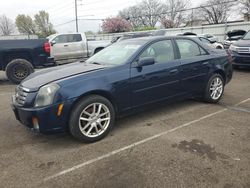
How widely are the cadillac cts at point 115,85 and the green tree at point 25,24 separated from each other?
226 feet

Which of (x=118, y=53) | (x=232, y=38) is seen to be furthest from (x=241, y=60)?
(x=118, y=53)

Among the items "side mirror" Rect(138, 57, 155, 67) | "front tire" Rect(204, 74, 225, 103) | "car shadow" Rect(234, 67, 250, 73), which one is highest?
"side mirror" Rect(138, 57, 155, 67)

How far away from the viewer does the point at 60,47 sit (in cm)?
1272

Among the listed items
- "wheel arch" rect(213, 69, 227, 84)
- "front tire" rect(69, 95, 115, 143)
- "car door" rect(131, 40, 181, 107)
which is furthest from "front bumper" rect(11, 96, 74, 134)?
"wheel arch" rect(213, 69, 227, 84)

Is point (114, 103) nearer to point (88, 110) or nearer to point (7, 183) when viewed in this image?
point (88, 110)

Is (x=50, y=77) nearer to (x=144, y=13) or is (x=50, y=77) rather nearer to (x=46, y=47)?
(x=46, y=47)

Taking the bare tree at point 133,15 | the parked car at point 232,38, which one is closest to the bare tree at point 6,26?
the bare tree at point 133,15

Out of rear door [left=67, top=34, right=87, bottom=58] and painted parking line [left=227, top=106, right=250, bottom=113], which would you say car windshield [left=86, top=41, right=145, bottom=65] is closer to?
painted parking line [left=227, top=106, right=250, bottom=113]

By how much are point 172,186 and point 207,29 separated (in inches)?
903

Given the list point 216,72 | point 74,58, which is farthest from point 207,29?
point 216,72

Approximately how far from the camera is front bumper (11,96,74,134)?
325 cm

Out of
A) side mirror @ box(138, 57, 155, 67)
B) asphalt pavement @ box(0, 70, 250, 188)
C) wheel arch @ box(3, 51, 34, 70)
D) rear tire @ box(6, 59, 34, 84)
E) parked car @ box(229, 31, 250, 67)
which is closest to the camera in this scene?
asphalt pavement @ box(0, 70, 250, 188)

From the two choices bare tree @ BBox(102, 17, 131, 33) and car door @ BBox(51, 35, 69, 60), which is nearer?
car door @ BBox(51, 35, 69, 60)

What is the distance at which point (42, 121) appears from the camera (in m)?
3.27
